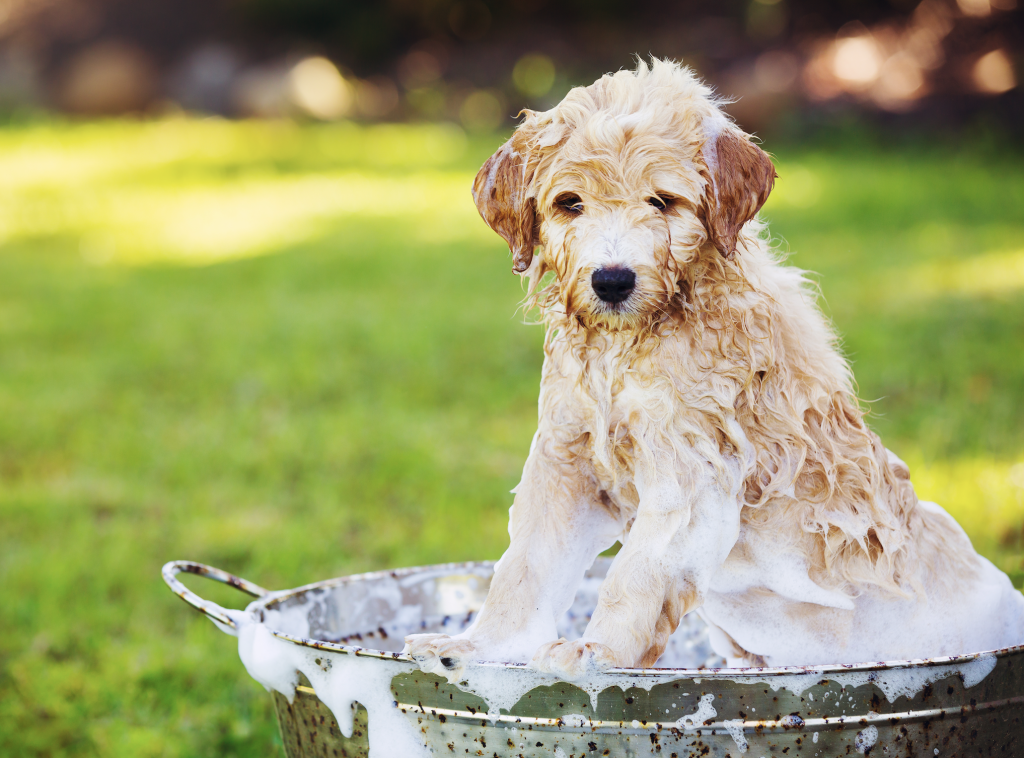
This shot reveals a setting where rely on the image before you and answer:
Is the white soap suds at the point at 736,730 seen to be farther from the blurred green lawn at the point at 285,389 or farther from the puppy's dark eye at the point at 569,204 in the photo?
the blurred green lawn at the point at 285,389

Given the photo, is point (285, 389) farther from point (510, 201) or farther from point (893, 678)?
point (893, 678)

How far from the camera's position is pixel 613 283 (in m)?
1.87

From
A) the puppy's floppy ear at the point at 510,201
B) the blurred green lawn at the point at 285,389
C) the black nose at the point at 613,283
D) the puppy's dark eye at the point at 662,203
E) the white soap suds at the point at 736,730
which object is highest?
the blurred green lawn at the point at 285,389

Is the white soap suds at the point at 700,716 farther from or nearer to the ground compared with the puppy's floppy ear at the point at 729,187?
nearer to the ground

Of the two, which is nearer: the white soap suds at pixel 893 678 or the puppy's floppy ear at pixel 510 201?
the white soap suds at pixel 893 678

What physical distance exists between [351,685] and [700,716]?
639 mm

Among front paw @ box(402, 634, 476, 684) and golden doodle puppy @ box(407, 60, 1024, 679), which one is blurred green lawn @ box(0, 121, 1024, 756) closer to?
golden doodle puppy @ box(407, 60, 1024, 679)

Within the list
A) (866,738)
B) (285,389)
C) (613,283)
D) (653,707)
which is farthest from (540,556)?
(285,389)

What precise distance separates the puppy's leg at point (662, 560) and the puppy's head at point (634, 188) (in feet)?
1.04

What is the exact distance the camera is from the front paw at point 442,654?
1859 millimetres

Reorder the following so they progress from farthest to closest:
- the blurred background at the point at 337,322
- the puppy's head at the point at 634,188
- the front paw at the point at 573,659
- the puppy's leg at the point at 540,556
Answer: the blurred background at the point at 337,322 < the puppy's leg at the point at 540,556 < the puppy's head at the point at 634,188 < the front paw at the point at 573,659

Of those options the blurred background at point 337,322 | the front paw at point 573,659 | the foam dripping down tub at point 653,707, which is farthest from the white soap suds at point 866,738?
the blurred background at point 337,322

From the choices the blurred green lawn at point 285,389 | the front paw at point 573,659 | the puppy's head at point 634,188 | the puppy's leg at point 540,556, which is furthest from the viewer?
the blurred green lawn at point 285,389

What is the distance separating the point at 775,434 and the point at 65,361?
586cm
